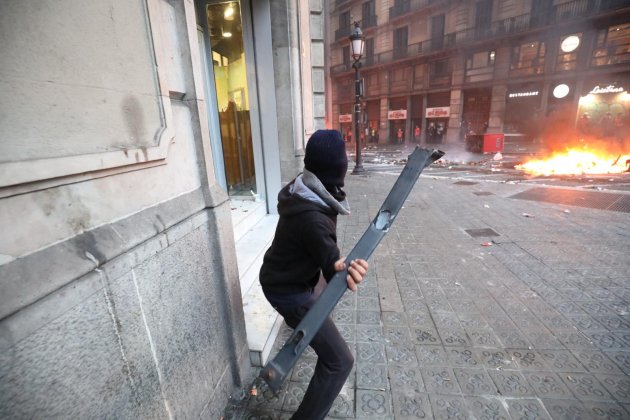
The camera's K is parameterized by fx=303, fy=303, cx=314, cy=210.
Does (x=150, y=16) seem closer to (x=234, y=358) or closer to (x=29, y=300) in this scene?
(x=29, y=300)

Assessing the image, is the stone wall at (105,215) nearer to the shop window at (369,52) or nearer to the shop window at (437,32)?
the shop window at (437,32)

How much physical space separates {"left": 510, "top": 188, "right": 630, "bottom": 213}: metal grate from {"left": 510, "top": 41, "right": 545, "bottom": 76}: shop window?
21571 millimetres

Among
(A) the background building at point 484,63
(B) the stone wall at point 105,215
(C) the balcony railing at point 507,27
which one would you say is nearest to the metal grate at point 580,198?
(B) the stone wall at point 105,215

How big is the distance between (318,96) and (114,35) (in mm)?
7291

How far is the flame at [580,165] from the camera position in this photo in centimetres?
1192

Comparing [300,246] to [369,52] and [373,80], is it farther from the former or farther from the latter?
[369,52]

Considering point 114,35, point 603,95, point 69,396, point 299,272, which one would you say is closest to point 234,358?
point 299,272

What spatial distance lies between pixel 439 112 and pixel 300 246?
32345 mm

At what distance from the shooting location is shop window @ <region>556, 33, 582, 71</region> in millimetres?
22714

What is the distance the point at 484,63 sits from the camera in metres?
26.7

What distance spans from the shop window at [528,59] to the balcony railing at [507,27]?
1394 mm

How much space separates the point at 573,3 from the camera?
2238cm

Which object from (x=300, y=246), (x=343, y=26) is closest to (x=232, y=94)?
(x=300, y=246)

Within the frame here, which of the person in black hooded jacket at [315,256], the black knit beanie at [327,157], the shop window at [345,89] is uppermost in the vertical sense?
the shop window at [345,89]
